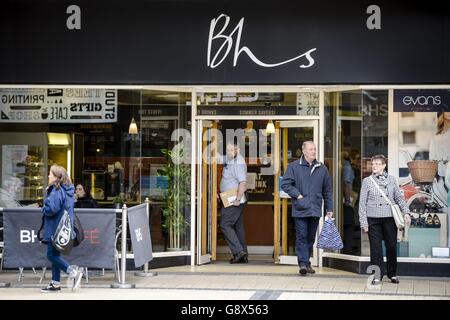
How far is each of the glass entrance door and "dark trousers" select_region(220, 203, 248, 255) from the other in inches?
21.3

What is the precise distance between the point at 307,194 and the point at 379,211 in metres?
1.23

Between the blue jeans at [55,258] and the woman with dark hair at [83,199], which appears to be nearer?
the blue jeans at [55,258]

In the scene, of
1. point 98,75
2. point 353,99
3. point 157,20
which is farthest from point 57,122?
point 353,99

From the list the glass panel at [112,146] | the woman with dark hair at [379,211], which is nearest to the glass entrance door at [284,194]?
the glass panel at [112,146]

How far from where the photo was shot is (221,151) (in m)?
15.5

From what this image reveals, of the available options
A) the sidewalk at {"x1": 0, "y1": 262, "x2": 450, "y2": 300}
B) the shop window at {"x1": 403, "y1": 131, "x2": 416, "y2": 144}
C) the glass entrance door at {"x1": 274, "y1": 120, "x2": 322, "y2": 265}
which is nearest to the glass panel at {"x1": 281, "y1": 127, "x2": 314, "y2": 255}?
the glass entrance door at {"x1": 274, "y1": 120, "x2": 322, "y2": 265}

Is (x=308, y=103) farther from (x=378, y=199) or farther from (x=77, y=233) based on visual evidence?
(x=77, y=233)

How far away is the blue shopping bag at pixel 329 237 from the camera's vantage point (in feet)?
44.3

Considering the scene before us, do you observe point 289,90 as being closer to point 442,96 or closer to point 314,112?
point 314,112

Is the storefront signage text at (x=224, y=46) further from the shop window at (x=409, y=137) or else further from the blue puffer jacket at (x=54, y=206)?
the blue puffer jacket at (x=54, y=206)

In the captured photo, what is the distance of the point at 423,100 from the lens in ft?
46.3

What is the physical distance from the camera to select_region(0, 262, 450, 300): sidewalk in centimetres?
1187

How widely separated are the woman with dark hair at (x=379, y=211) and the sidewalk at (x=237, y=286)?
0.47 metres

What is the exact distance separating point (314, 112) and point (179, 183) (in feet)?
7.71
